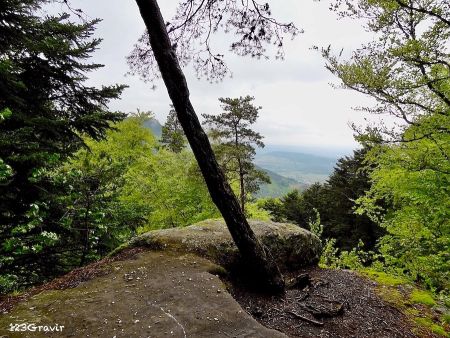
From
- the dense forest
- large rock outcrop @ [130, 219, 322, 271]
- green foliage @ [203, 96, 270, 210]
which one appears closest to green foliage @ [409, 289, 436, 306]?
the dense forest

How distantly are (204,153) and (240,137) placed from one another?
1695 cm

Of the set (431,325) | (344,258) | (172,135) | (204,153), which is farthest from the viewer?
(172,135)

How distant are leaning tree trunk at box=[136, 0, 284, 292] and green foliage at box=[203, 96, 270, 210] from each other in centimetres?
1499

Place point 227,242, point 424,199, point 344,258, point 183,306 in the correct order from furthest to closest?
point 344,258 < point 424,199 < point 227,242 < point 183,306

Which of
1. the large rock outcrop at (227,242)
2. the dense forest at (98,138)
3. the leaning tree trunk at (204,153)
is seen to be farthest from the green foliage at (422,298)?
the leaning tree trunk at (204,153)

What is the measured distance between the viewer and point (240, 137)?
890 inches

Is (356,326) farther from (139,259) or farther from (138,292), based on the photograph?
(139,259)

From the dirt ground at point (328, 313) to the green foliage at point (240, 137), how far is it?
578 inches

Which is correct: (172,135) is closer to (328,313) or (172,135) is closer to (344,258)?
(344,258)

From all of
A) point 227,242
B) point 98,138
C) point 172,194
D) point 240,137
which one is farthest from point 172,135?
point 227,242

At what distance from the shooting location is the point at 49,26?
29.7ft

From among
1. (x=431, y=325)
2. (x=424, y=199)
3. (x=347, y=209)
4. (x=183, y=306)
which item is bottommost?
(x=347, y=209)

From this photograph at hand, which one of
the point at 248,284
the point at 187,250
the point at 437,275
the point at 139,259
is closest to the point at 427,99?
the point at 437,275

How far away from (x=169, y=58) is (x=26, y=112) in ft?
17.4
